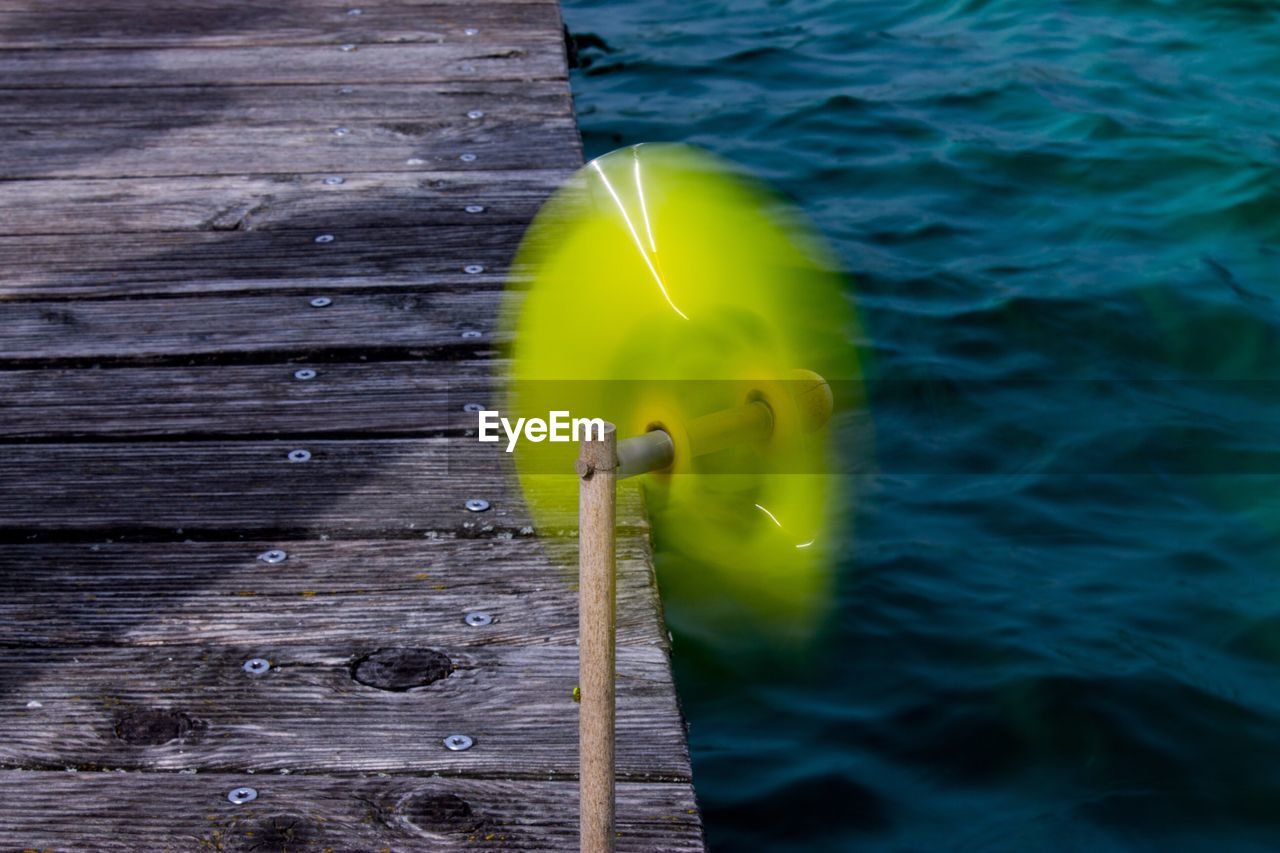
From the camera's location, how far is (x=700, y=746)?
2.94 meters

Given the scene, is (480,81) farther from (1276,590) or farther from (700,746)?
(1276,590)

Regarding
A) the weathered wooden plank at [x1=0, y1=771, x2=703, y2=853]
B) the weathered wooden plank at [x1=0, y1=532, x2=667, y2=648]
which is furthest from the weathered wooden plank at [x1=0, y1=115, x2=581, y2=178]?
the weathered wooden plank at [x1=0, y1=771, x2=703, y2=853]

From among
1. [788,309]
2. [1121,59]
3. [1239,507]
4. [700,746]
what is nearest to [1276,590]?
[1239,507]

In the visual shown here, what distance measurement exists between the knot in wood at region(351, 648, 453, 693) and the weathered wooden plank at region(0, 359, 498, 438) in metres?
0.63

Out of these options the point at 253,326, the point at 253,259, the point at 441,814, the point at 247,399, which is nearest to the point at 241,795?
the point at 441,814

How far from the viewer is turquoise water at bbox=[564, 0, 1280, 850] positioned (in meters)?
2.81

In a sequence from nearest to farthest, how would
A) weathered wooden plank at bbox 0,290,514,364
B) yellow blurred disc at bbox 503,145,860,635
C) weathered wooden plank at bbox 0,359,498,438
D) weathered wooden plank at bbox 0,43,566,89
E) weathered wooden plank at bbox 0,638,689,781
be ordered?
yellow blurred disc at bbox 503,145,860,635 → weathered wooden plank at bbox 0,638,689,781 → weathered wooden plank at bbox 0,359,498,438 → weathered wooden plank at bbox 0,290,514,364 → weathered wooden plank at bbox 0,43,566,89

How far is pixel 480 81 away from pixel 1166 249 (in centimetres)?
244

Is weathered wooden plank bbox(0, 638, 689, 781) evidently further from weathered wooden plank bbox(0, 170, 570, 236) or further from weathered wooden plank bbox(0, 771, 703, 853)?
weathered wooden plank bbox(0, 170, 570, 236)

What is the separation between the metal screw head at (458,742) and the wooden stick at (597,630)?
555 millimetres

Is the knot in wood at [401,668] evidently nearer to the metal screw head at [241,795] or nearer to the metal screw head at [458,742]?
the metal screw head at [458,742]

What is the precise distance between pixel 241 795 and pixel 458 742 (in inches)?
10.0

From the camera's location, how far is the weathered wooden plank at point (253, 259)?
3.04 metres

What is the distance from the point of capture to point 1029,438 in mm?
4004
